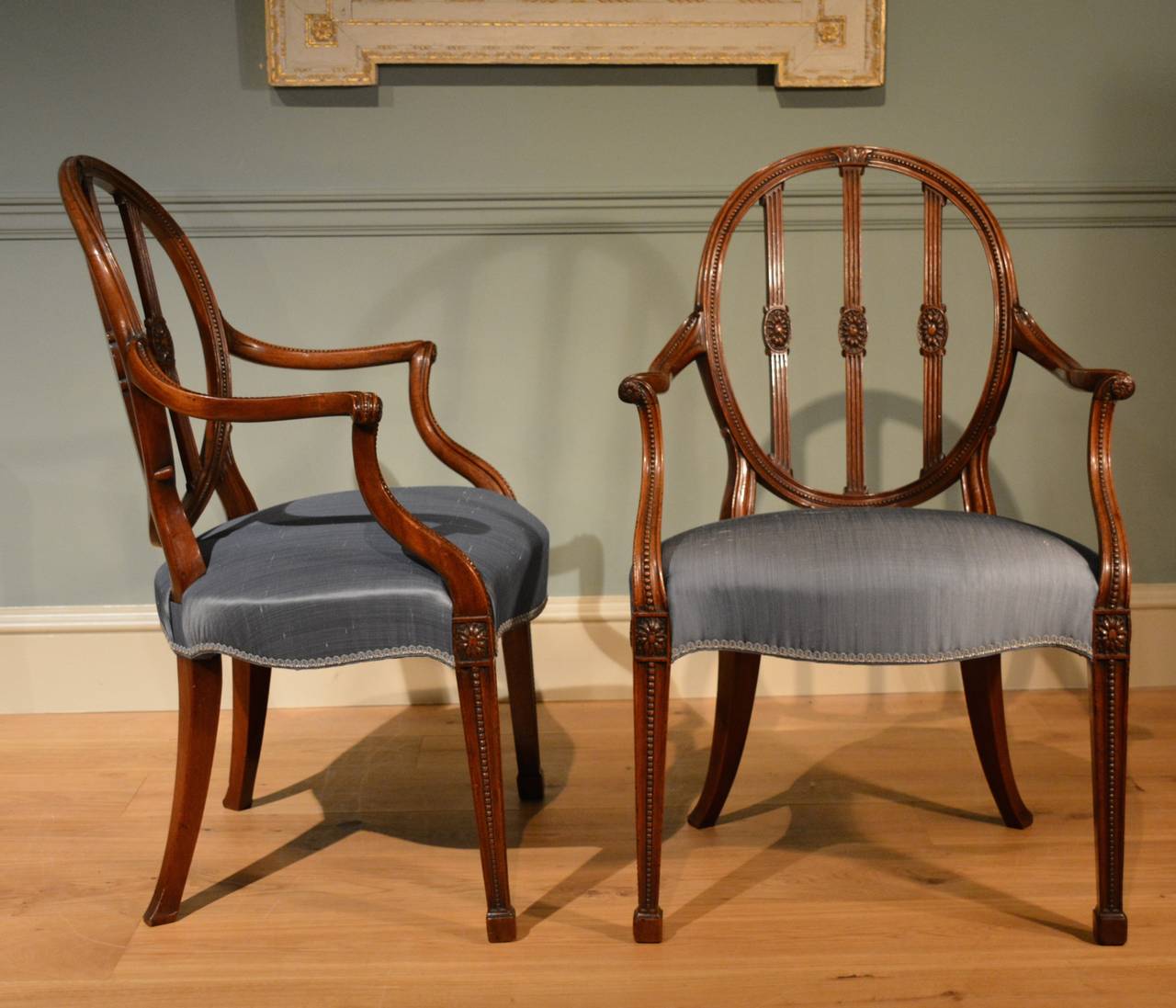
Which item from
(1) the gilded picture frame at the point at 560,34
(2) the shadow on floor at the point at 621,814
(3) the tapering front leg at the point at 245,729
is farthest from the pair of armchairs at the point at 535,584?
(1) the gilded picture frame at the point at 560,34

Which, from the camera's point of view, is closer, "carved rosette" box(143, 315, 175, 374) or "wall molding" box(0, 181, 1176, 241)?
"carved rosette" box(143, 315, 175, 374)

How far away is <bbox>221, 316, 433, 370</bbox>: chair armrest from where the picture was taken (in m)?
1.90

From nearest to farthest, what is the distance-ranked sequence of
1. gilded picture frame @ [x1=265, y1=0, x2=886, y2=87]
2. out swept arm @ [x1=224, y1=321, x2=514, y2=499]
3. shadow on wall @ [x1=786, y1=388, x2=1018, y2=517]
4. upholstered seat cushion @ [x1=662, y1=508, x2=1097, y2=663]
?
upholstered seat cushion @ [x1=662, y1=508, x2=1097, y2=663], out swept arm @ [x1=224, y1=321, x2=514, y2=499], gilded picture frame @ [x1=265, y1=0, x2=886, y2=87], shadow on wall @ [x1=786, y1=388, x2=1018, y2=517]

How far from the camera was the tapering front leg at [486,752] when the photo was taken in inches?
58.2

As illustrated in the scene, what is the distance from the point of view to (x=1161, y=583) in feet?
8.00

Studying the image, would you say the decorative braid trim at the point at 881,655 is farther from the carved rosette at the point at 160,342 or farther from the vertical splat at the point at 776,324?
the carved rosette at the point at 160,342

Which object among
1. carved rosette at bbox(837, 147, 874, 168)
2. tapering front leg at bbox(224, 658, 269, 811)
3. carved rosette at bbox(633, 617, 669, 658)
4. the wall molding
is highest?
carved rosette at bbox(837, 147, 874, 168)

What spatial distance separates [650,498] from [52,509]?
1412 mm

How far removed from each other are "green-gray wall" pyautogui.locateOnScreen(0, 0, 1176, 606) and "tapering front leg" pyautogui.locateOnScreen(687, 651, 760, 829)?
63 cm

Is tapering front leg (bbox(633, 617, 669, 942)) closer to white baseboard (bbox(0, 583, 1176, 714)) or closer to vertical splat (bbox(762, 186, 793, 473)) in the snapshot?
vertical splat (bbox(762, 186, 793, 473))

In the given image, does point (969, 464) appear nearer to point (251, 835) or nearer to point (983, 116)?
point (983, 116)

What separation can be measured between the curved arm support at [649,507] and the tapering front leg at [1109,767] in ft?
1.76

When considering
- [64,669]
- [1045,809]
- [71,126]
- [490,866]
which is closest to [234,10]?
[71,126]

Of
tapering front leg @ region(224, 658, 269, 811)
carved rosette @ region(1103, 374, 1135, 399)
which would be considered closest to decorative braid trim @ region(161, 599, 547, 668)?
tapering front leg @ region(224, 658, 269, 811)
